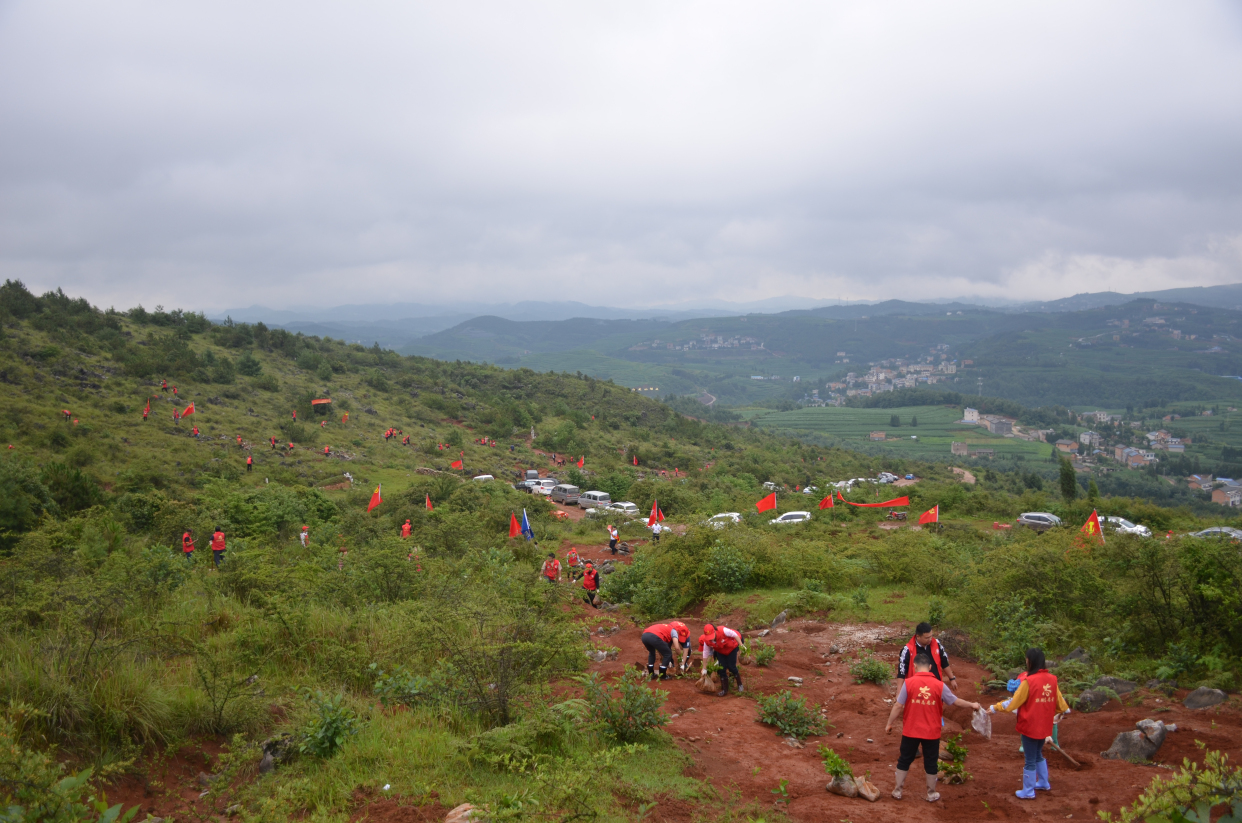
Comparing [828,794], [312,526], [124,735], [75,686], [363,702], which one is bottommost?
[312,526]

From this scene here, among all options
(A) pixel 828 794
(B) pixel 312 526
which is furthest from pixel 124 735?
(B) pixel 312 526

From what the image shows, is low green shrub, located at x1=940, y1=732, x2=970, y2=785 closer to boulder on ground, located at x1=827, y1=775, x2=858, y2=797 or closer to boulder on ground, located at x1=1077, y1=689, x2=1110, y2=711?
boulder on ground, located at x1=827, y1=775, x2=858, y2=797

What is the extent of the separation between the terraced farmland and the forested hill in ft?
147

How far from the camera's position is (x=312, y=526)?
74.3ft

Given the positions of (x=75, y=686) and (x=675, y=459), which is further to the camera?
(x=675, y=459)

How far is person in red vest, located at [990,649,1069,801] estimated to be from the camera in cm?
575

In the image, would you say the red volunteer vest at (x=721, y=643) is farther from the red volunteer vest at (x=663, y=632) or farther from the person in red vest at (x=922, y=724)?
the person in red vest at (x=922, y=724)

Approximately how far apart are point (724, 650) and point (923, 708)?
344 centimetres

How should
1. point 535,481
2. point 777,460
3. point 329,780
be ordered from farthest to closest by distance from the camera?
point 777,460 < point 535,481 < point 329,780

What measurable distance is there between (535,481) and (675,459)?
1572 centimetres

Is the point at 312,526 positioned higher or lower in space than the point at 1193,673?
lower

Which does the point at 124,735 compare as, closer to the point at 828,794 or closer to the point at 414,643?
the point at 414,643

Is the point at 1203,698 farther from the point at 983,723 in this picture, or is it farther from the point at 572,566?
the point at 572,566

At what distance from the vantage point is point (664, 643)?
30.7 ft
